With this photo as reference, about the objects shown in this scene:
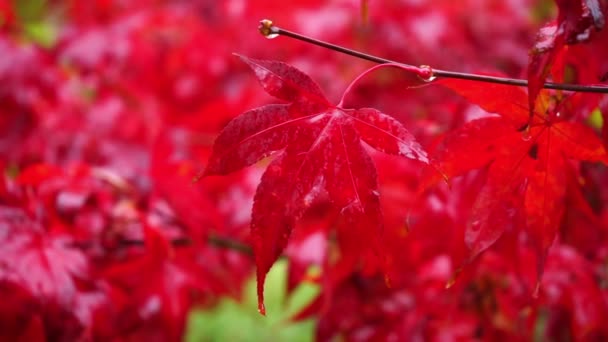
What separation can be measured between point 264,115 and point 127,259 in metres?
0.60

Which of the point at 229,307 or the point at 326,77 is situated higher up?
the point at 326,77

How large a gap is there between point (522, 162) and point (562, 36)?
0.53ft

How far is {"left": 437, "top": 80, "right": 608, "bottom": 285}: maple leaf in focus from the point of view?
2.36 feet

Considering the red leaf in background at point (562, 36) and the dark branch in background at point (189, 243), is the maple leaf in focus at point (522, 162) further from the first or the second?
the dark branch in background at point (189, 243)

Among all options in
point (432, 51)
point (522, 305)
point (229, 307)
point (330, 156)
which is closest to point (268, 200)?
point (330, 156)

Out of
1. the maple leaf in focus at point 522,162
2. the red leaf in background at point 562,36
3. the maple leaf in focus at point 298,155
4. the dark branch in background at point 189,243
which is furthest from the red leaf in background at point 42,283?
the red leaf in background at point 562,36

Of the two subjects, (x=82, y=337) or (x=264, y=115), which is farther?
(x=82, y=337)

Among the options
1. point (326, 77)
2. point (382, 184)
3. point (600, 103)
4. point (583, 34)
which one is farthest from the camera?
point (326, 77)

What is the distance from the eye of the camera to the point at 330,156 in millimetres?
699

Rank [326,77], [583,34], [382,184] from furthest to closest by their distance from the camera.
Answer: [326,77] < [382,184] < [583,34]

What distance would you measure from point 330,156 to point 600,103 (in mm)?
315

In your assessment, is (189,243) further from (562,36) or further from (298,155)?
(562,36)

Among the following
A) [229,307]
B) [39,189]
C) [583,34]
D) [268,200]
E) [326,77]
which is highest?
[583,34]

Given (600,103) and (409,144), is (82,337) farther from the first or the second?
(600,103)
